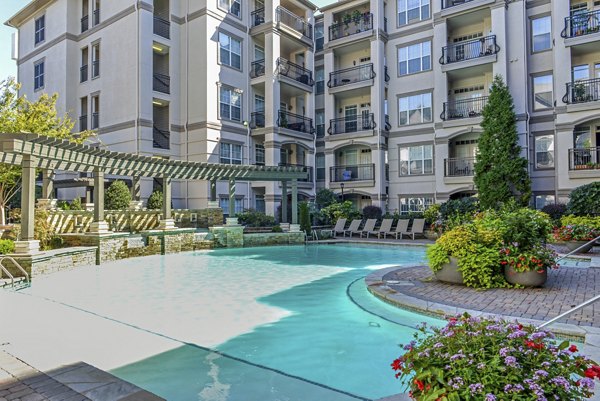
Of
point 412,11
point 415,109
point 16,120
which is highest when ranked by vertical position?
point 412,11

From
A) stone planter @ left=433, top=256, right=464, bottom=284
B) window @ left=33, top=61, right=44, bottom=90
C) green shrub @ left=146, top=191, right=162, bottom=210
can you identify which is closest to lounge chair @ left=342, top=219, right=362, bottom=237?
green shrub @ left=146, top=191, right=162, bottom=210

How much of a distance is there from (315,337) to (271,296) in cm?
258

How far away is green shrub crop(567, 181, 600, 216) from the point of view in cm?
1617

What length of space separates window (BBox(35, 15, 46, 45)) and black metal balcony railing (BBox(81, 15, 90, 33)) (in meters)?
3.66

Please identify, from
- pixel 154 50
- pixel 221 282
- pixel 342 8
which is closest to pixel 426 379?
pixel 221 282

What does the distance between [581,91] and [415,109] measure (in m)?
8.25

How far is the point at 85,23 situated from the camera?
979 inches

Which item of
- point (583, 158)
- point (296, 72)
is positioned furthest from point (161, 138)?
point (583, 158)

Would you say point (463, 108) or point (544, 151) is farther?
point (463, 108)

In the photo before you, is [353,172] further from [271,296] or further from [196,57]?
[271,296]

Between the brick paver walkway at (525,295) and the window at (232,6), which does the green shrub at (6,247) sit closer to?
the brick paver walkway at (525,295)

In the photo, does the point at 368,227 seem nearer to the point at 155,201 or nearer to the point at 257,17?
the point at 155,201

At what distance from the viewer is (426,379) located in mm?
2279

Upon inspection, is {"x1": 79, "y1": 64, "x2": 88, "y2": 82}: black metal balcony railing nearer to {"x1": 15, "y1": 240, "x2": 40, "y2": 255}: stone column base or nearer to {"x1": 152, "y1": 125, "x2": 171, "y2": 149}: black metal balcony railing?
{"x1": 152, "y1": 125, "x2": 171, "y2": 149}: black metal balcony railing
